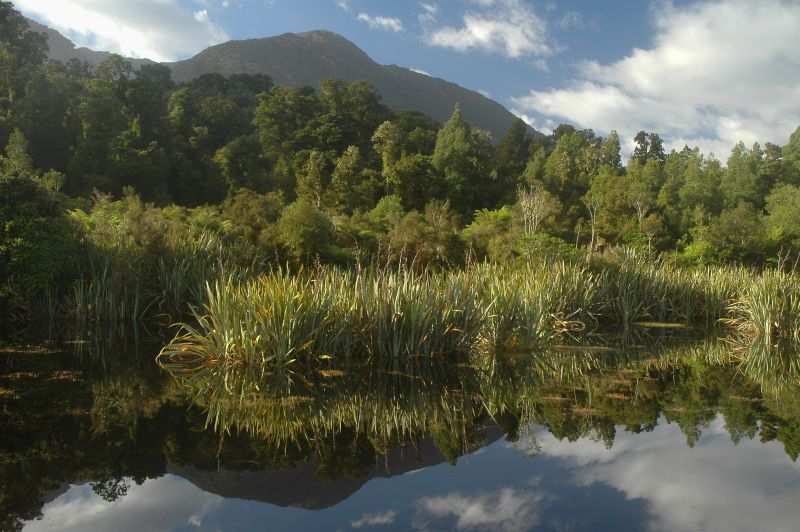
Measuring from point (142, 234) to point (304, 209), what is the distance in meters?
5.90

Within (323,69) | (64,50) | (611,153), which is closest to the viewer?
(611,153)

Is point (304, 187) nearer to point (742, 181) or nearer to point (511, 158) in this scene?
point (511, 158)

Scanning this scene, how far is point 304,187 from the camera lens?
36.4 m

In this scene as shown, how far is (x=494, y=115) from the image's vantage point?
465ft

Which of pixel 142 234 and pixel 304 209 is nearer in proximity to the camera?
pixel 142 234

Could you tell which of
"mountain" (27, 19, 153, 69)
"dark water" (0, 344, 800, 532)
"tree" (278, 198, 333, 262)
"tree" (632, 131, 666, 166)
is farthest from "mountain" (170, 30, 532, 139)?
"dark water" (0, 344, 800, 532)

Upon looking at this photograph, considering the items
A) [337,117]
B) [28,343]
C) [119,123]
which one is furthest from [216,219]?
[337,117]

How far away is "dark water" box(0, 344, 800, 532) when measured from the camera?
4.51m

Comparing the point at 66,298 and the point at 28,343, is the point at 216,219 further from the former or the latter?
the point at 28,343

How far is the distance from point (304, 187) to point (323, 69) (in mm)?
108838

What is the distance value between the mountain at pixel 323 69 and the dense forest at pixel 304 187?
70051 millimetres

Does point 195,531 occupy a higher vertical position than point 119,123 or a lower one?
lower

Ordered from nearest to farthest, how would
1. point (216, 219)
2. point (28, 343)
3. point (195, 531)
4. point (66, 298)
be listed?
1. point (195, 531)
2. point (28, 343)
3. point (66, 298)
4. point (216, 219)

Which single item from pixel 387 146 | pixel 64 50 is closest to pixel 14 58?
pixel 387 146
